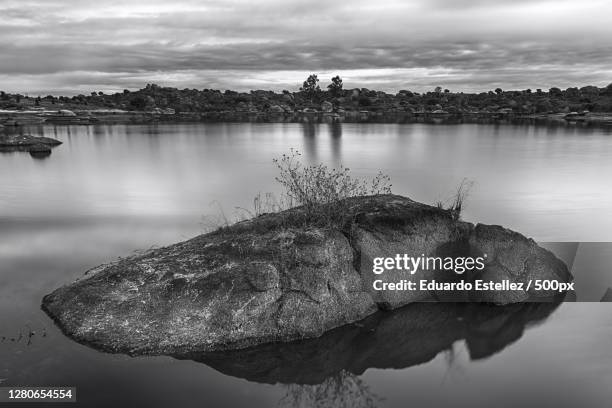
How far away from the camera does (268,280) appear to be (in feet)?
35.2

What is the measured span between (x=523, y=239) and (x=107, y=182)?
27.6 m

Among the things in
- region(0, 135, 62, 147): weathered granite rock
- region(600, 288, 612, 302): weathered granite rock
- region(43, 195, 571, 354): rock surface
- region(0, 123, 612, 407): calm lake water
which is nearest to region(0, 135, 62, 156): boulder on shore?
region(0, 135, 62, 147): weathered granite rock

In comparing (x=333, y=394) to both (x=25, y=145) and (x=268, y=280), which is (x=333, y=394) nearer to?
(x=268, y=280)

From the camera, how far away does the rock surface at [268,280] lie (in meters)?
10.1

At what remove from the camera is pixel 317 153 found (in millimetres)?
49875

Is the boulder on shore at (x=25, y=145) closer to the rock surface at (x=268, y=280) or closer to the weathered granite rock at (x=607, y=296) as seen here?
the rock surface at (x=268, y=280)

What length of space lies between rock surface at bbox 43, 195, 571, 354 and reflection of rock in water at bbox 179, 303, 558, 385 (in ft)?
1.00

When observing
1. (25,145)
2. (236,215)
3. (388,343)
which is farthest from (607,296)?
(25,145)

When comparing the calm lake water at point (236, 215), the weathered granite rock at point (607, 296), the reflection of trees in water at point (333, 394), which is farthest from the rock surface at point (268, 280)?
the reflection of trees in water at point (333, 394)

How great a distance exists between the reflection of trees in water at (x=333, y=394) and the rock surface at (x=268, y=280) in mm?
1410

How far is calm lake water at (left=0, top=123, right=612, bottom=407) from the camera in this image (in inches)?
352

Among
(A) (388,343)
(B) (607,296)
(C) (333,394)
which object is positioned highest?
(B) (607,296)

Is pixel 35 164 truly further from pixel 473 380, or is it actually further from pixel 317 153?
pixel 473 380

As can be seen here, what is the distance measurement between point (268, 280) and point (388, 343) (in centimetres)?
316
